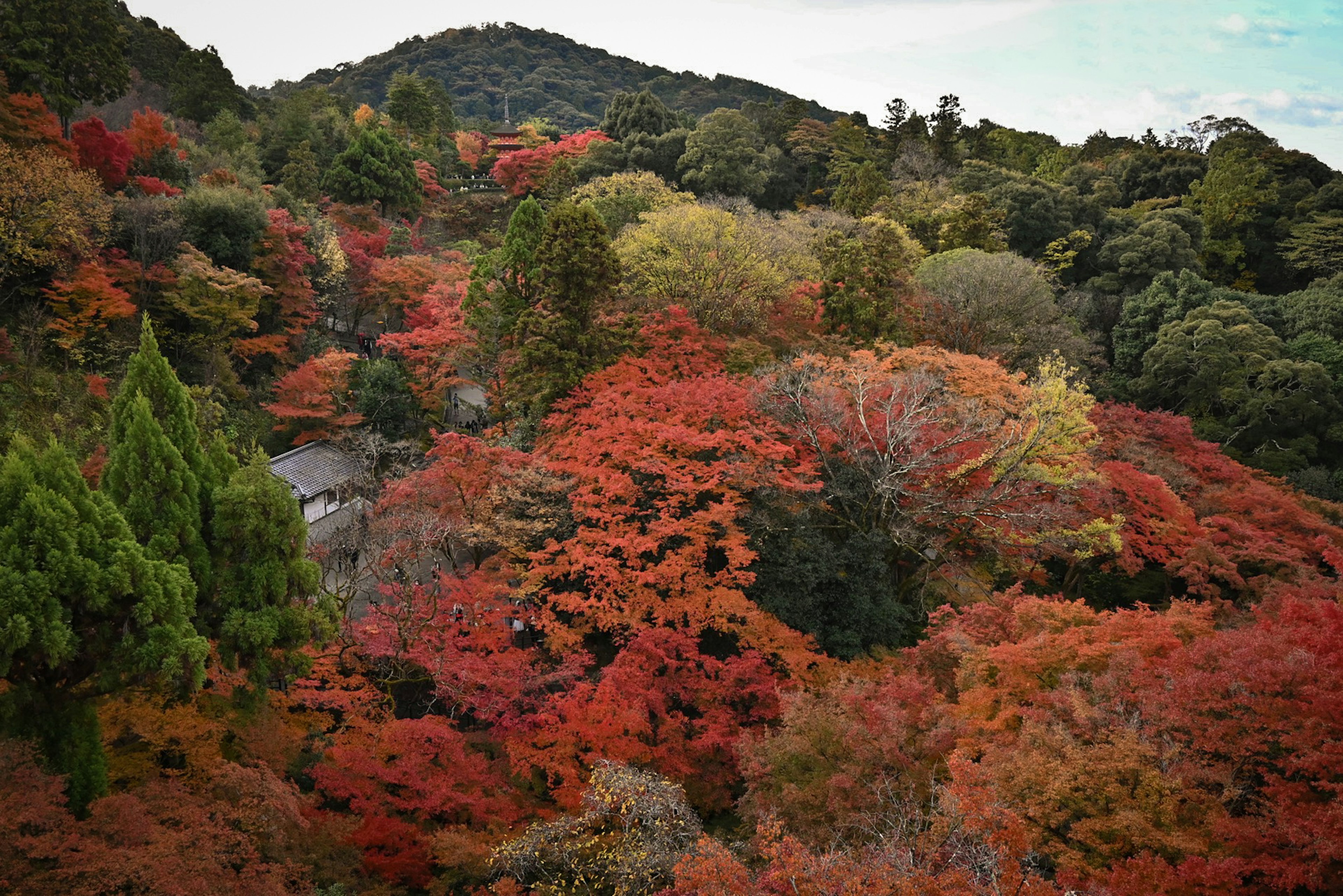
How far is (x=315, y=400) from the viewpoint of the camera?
84.1 ft

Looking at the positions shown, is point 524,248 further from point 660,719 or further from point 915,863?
point 915,863

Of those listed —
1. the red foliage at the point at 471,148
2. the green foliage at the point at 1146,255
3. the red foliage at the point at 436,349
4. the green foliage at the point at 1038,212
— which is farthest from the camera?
the red foliage at the point at 471,148

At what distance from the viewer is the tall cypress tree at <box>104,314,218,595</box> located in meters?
10.4

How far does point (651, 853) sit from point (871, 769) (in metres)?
3.26

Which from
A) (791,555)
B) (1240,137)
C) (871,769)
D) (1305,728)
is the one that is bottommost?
(871,769)

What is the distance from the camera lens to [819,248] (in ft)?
97.6

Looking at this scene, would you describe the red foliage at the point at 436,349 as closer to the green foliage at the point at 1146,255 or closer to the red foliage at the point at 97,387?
the red foliage at the point at 97,387

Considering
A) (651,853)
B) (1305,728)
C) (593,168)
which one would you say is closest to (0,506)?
(651,853)

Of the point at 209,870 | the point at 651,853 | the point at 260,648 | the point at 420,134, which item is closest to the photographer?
the point at 209,870

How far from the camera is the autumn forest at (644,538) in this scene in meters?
8.45

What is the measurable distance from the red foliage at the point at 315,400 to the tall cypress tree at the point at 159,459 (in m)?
14.7

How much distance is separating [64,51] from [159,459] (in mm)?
26994

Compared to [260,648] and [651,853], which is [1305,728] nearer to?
[651,853]

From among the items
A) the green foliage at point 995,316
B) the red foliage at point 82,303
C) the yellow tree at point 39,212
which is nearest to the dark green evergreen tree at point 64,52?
the yellow tree at point 39,212
